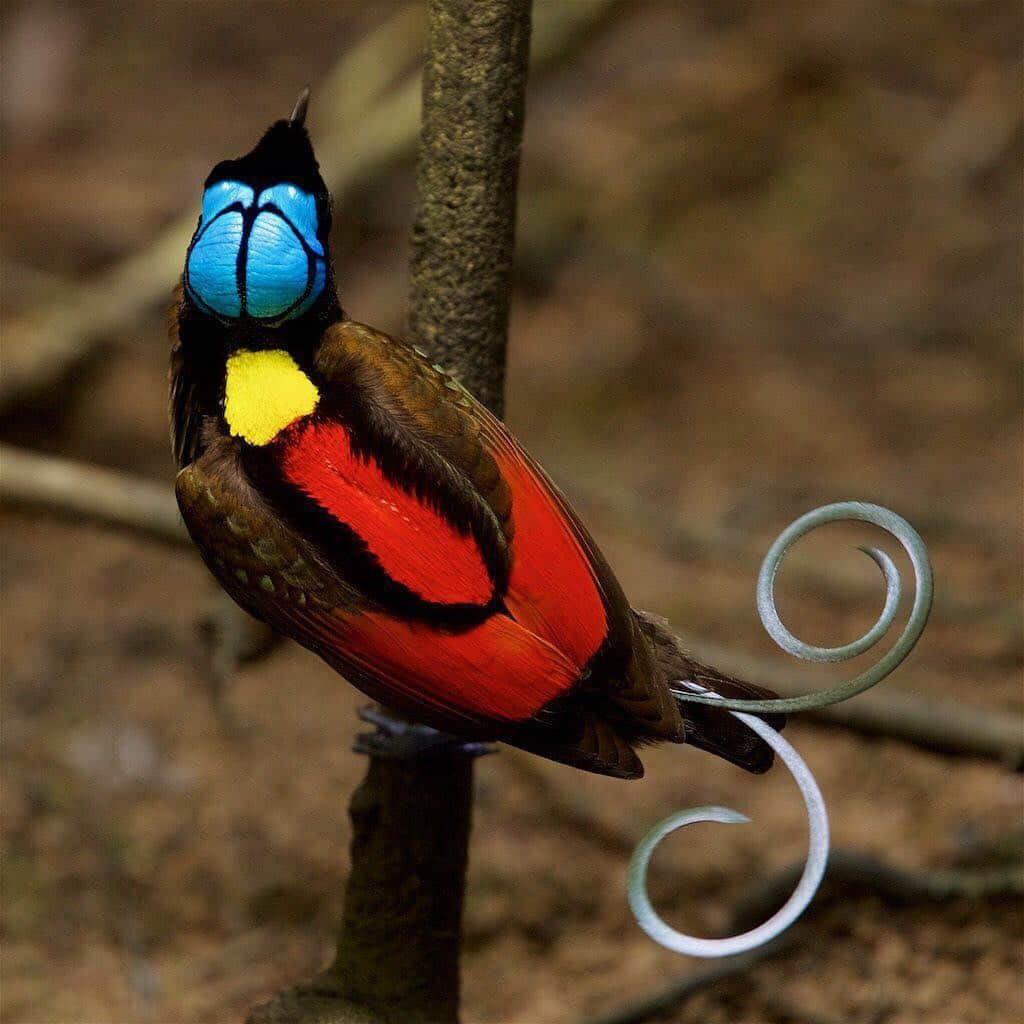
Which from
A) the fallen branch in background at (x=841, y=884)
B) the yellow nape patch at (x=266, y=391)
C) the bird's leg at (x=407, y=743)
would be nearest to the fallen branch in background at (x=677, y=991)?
the fallen branch in background at (x=841, y=884)

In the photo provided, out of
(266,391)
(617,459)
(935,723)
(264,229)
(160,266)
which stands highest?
(160,266)

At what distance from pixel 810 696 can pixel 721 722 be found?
0.14 metres

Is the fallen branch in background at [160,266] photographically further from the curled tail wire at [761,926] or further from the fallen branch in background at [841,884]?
the curled tail wire at [761,926]

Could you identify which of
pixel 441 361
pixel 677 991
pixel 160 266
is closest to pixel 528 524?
pixel 441 361

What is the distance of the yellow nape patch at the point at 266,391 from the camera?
1.35 meters

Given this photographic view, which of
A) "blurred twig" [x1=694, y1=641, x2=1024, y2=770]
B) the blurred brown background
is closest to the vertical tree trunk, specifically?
the blurred brown background

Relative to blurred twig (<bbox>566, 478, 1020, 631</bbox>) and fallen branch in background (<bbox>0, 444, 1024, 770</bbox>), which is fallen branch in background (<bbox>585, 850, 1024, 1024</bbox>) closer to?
fallen branch in background (<bbox>0, 444, 1024, 770</bbox>)

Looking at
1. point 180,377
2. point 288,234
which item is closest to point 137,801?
point 180,377

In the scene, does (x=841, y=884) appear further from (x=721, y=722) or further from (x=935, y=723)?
(x=721, y=722)

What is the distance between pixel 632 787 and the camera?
268 cm

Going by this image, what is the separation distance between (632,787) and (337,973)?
108 cm

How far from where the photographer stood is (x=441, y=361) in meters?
1.53

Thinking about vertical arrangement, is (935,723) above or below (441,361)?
below

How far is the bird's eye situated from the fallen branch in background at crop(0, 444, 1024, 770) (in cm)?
125
